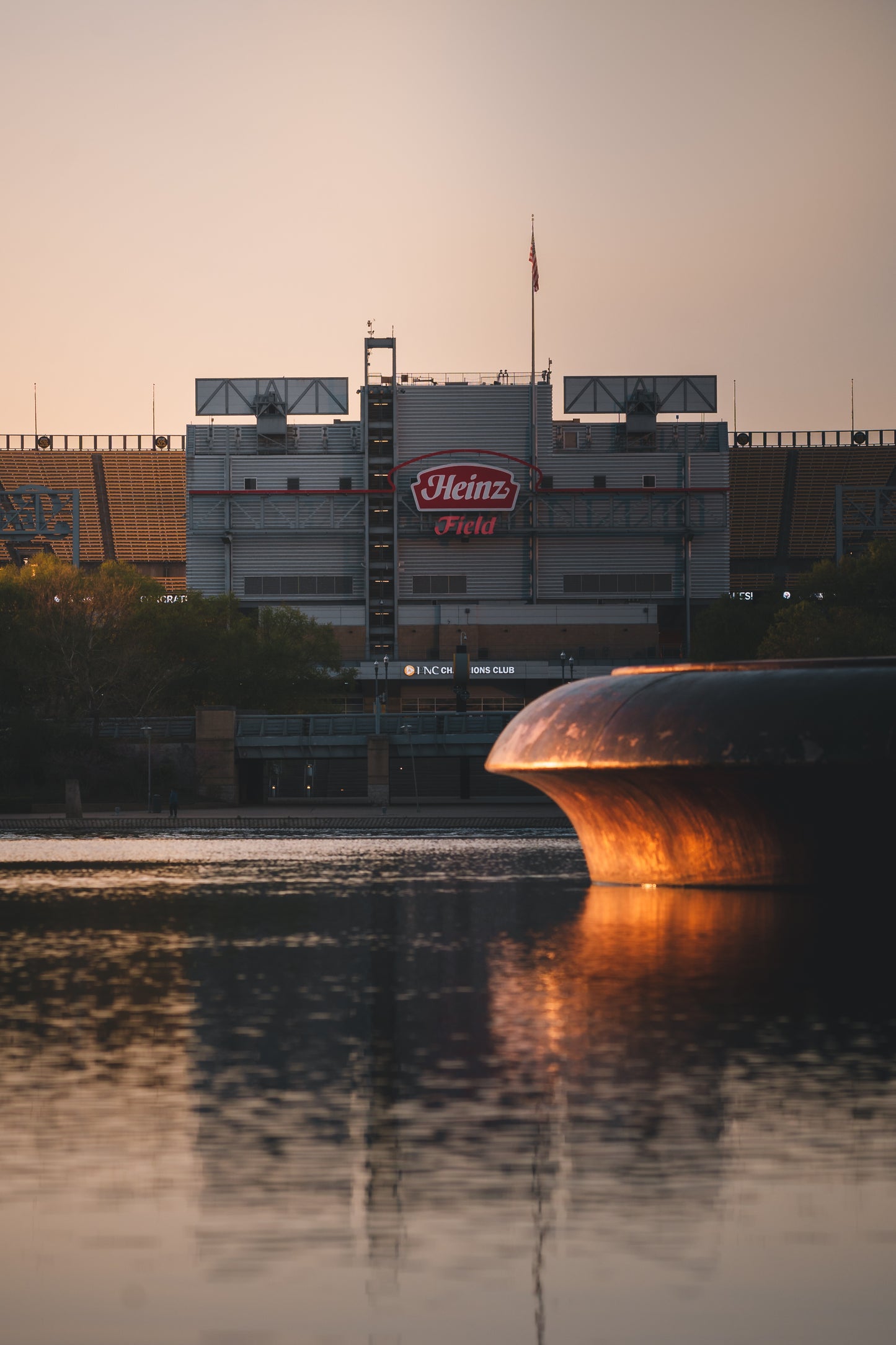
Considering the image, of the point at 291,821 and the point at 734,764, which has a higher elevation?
the point at 734,764

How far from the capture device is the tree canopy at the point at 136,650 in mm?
91062

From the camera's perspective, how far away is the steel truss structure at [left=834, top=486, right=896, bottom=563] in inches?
4466

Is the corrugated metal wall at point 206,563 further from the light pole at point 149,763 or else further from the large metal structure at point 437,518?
the light pole at point 149,763

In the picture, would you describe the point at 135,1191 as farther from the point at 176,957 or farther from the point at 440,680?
the point at 440,680

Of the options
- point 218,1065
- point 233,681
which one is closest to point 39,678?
point 233,681

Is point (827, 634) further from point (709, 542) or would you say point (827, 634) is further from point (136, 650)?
point (709, 542)

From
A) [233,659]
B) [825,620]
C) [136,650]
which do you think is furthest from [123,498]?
[825,620]

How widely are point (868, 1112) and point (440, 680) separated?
11178 centimetres

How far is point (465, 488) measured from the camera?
123562 millimetres

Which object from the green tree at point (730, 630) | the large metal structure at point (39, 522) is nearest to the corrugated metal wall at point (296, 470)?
the large metal structure at point (39, 522)

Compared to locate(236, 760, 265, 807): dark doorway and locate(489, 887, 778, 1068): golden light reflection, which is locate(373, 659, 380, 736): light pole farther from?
locate(489, 887, 778, 1068): golden light reflection

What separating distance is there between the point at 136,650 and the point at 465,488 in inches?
1485

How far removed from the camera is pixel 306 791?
114438 millimetres

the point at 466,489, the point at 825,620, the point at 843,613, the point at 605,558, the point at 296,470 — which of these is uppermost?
the point at 296,470
